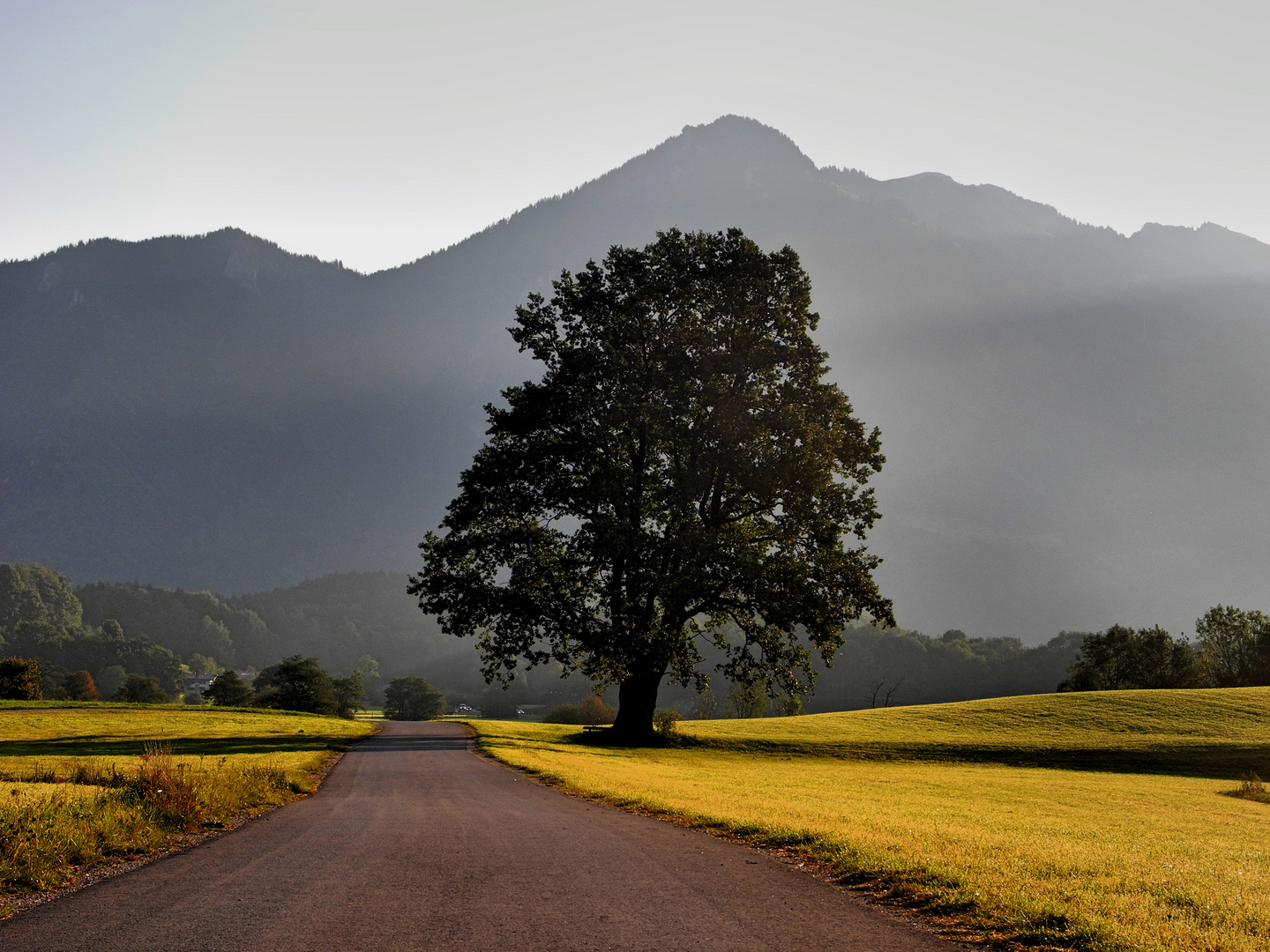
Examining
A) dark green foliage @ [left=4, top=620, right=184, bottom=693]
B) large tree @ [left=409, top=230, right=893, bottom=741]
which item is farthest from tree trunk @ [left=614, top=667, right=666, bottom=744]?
dark green foliage @ [left=4, top=620, right=184, bottom=693]

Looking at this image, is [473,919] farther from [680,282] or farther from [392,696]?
[392,696]

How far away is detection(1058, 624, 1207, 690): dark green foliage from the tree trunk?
7377 centimetres

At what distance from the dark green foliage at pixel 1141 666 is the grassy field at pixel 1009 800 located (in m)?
34.6

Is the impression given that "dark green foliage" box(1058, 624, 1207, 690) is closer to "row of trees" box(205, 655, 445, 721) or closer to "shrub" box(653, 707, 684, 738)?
"shrub" box(653, 707, 684, 738)

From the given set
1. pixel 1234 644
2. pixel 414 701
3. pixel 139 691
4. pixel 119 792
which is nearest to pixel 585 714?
pixel 414 701

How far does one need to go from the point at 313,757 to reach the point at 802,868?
932 inches

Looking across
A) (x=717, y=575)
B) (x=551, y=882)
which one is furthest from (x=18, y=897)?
(x=717, y=575)

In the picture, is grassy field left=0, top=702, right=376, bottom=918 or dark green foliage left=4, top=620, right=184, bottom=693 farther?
dark green foliage left=4, top=620, right=184, bottom=693

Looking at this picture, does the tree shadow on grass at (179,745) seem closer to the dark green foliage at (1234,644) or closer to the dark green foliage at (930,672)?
the dark green foliage at (1234,644)

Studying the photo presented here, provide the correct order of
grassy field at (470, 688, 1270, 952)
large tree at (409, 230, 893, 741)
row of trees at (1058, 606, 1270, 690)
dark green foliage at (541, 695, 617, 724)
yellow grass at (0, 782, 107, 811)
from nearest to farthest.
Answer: grassy field at (470, 688, 1270, 952)
yellow grass at (0, 782, 107, 811)
large tree at (409, 230, 893, 741)
row of trees at (1058, 606, 1270, 690)
dark green foliage at (541, 695, 617, 724)

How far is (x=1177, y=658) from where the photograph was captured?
3824 inches

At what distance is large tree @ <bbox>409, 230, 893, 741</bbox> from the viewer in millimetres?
40281

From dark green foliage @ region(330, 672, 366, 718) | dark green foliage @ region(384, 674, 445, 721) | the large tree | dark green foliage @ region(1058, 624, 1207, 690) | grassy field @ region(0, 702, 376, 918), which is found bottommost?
dark green foliage @ region(384, 674, 445, 721)

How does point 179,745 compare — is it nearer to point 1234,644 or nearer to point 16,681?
point 16,681
